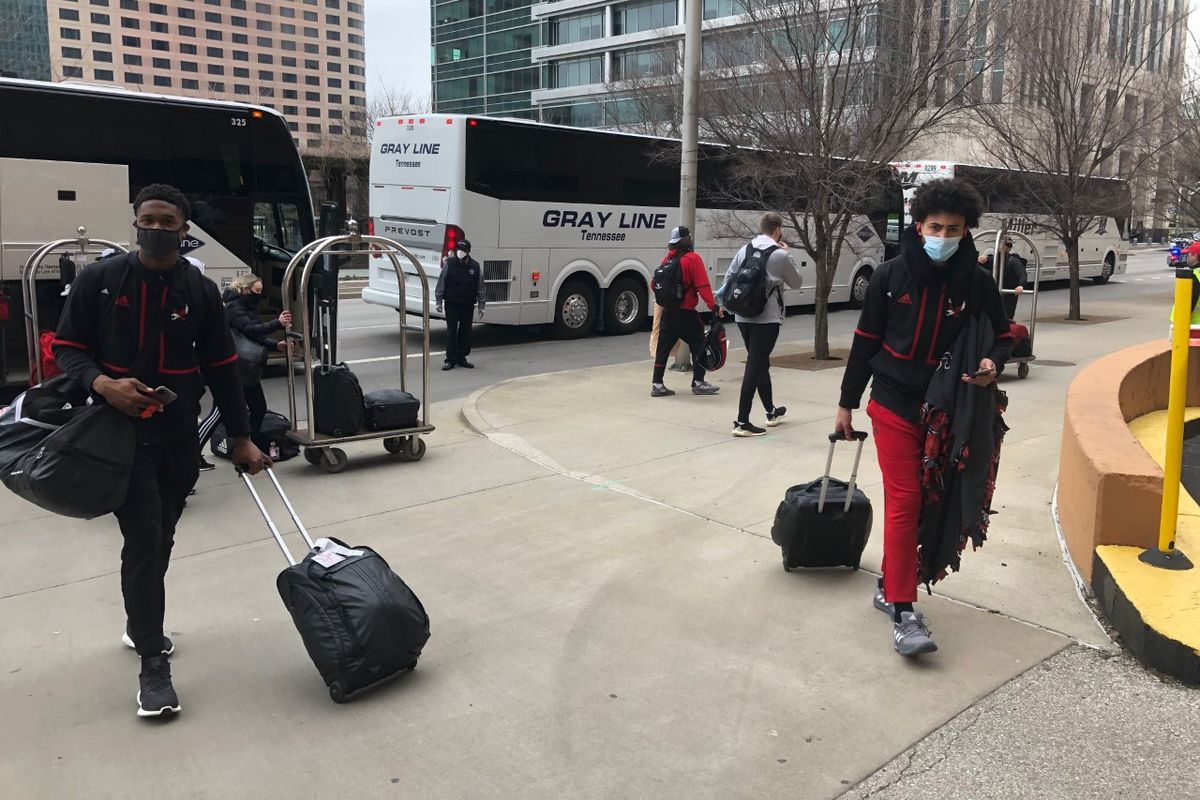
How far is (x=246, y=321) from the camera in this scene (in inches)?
308

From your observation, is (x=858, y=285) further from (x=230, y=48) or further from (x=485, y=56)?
(x=230, y=48)

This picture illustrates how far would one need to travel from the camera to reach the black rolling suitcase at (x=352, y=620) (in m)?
3.71

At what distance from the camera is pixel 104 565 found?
5.38 meters

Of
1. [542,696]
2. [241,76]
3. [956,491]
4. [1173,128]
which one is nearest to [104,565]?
[542,696]

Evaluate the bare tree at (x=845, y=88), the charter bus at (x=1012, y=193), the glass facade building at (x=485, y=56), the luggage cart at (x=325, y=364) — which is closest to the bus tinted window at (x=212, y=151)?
the luggage cart at (x=325, y=364)

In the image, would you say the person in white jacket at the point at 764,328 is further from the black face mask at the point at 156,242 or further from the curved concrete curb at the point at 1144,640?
the black face mask at the point at 156,242

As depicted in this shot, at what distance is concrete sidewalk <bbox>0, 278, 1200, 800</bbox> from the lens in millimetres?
3309

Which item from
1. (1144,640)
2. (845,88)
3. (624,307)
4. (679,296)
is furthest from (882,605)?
(624,307)

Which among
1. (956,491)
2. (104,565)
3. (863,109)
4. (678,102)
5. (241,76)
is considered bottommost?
(104,565)

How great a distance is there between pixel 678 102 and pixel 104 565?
908 inches

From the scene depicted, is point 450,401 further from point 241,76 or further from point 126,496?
point 241,76

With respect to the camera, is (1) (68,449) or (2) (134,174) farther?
(2) (134,174)

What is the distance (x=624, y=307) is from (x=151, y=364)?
45.4 ft

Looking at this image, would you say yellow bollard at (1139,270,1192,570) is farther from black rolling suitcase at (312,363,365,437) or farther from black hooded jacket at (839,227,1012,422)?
black rolling suitcase at (312,363,365,437)
